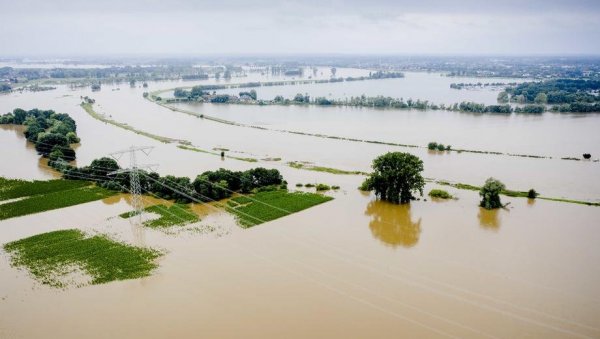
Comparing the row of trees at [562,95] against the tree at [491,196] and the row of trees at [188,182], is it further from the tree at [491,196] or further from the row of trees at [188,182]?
the row of trees at [188,182]

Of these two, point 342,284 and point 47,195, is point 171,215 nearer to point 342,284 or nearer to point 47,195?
point 47,195

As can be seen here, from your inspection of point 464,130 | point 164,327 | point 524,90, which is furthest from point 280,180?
point 524,90

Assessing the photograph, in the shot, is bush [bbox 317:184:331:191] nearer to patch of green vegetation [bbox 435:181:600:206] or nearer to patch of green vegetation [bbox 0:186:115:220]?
patch of green vegetation [bbox 435:181:600:206]

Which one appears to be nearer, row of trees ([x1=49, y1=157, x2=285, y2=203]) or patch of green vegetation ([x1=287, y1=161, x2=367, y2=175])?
row of trees ([x1=49, y1=157, x2=285, y2=203])

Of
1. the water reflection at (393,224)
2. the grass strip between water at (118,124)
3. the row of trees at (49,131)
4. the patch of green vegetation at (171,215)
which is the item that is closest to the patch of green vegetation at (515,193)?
the water reflection at (393,224)

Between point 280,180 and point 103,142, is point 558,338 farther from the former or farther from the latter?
point 103,142

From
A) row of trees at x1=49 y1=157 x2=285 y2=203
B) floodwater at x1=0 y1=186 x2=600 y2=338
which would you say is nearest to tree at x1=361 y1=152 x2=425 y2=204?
floodwater at x1=0 y1=186 x2=600 y2=338
